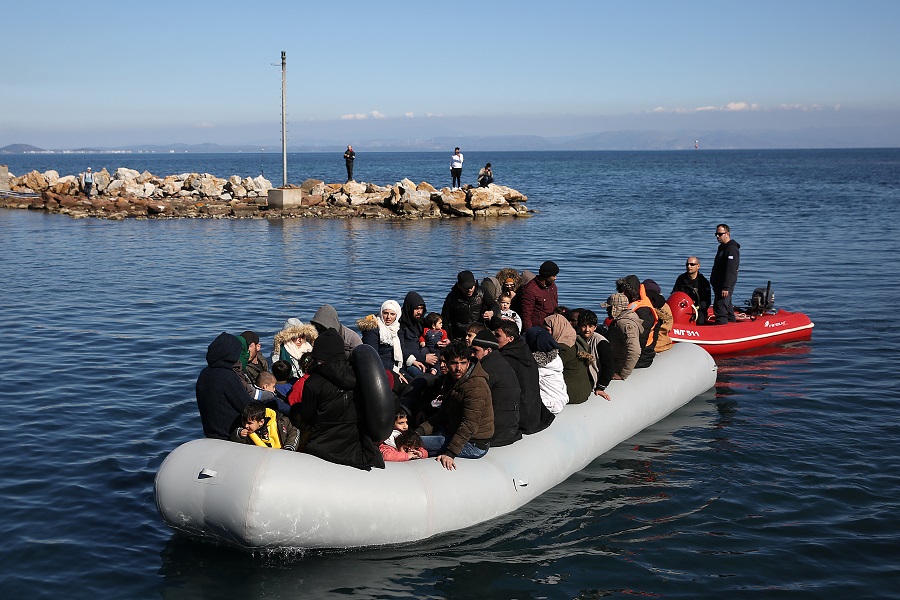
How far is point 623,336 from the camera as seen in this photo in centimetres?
1086

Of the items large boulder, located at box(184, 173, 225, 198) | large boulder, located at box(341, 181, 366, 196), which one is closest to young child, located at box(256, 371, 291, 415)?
large boulder, located at box(341, 181, 366, 196)

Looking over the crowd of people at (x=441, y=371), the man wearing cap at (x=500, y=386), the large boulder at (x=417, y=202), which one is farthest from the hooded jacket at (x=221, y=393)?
the large boulder at (x=417, y=202)

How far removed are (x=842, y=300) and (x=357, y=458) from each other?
15.6 meters

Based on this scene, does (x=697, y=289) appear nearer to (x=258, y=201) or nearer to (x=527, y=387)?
(x=527, y=387)

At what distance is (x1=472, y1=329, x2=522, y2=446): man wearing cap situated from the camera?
8391 millimetres

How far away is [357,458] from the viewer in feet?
25.5

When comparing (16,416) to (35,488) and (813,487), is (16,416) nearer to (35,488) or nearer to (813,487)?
(35,488)

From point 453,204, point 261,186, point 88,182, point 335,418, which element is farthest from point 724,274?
point 88,182

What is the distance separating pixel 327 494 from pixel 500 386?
2.00m

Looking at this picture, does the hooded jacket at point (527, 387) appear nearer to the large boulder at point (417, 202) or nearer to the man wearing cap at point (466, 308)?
the man wearing cap at point (466, 308)

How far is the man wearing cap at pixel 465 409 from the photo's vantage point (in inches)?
320

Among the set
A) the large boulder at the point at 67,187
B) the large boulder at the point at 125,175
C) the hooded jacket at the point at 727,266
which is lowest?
the hooded jacket at the point at 727,266

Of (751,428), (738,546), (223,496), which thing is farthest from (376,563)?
(751,428)

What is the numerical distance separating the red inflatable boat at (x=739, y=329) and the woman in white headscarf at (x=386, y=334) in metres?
6.07
